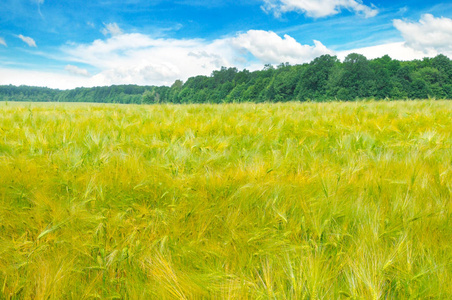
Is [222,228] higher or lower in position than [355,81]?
lower

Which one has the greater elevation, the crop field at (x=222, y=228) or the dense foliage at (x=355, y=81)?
the dense foliage at (x=355, y=81)

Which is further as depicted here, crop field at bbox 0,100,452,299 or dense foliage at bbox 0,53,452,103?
dense foliage at bbox 0,53,452,103

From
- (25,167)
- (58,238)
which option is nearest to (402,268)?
(58,238)

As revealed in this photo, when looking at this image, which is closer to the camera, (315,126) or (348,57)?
(315,126)

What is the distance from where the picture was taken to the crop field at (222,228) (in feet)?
3.24

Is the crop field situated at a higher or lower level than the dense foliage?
lower

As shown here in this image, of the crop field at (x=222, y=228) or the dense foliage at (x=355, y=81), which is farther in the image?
the dense foliage at (x=355, y=81)

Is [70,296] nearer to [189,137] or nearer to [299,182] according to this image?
[299,182]

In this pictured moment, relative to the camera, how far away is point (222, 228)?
140 cm

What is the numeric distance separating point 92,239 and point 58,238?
0.16 meters

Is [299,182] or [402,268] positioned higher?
[299,182]

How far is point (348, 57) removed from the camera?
4341cm

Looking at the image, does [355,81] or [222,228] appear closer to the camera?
[222,228]

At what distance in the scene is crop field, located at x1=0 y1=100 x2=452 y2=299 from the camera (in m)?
0.99
